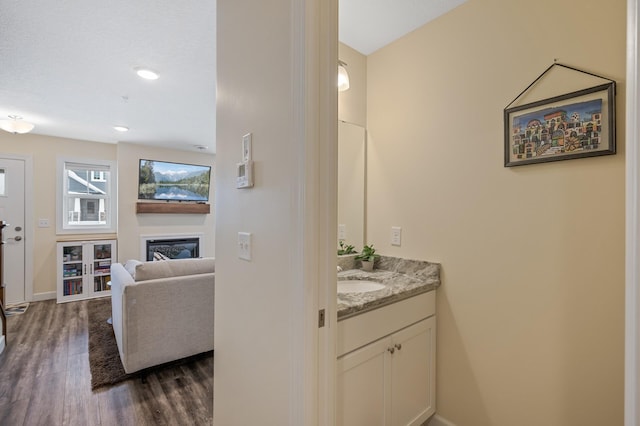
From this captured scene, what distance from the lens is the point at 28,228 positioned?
4277mm

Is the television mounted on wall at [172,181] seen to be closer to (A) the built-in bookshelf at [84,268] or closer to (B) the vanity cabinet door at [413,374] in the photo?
(A) the built-in bookshelf at [84,268]

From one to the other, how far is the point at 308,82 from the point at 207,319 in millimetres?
2390

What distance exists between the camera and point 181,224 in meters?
5.46

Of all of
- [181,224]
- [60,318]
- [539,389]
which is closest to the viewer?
[539,389]

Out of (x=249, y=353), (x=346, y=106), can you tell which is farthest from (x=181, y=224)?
(x=249, y=353)

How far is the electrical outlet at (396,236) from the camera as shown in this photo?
2016 millimetres

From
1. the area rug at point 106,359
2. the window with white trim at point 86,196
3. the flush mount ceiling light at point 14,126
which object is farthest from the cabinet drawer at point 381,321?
the window with white trim at point 86,196

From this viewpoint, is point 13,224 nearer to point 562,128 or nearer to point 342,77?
point 342,77

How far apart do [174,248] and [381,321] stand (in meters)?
4.92

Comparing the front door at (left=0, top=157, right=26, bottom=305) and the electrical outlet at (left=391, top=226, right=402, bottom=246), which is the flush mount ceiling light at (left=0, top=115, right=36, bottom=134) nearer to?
the front door at (left=0, top=157, right=26, bottom=305)

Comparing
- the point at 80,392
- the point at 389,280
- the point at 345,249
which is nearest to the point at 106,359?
the point at 80,392

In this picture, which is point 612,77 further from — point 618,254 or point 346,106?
point 346,106

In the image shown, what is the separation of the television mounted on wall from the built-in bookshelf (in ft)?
3.34

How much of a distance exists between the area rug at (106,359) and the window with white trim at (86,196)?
1.84 metres
